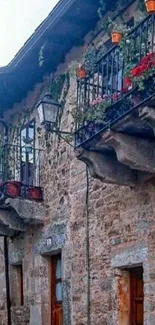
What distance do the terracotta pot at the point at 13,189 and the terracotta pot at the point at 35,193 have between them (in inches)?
6.9

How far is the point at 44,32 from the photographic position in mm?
9102

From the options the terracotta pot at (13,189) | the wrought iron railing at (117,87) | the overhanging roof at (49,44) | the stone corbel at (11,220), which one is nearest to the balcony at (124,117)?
the wrought iron railing at (117,87)

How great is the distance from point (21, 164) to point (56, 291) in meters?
2.26

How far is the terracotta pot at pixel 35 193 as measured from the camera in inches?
379

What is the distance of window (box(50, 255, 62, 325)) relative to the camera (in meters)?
9.27

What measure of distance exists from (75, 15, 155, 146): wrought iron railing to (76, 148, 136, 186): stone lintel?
0.19 metres

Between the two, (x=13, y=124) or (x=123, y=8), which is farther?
(x=13, y=124)

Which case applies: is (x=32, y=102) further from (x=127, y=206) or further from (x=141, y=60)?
(x=141, y=60)

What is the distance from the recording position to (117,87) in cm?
707

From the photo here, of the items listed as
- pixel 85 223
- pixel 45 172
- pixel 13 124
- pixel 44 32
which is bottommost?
pixel 85 223

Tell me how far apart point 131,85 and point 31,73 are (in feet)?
15.9

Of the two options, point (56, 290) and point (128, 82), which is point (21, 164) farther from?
point (128, 82)

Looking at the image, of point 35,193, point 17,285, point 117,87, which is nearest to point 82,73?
point 117,87

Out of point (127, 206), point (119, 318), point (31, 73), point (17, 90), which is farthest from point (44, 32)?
point (119, 318)
